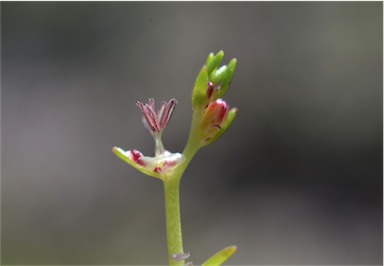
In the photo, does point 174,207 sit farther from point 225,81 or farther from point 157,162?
point 225,81

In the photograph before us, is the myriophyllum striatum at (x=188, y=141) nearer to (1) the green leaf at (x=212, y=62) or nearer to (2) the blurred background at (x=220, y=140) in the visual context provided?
(1) the green leaf at (x=212, y=62)

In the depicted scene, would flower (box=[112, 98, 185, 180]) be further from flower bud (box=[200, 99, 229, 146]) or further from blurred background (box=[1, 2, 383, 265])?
blurred background (box=[1, 2, 383, 265])

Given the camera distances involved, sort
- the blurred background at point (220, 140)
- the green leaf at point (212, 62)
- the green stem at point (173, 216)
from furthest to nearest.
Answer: the blurred background at point (220, 140)
the green leaf at point (212, 62)
the green stem at point (173, 216)

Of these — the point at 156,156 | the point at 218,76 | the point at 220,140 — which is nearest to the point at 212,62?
the point at 218,76

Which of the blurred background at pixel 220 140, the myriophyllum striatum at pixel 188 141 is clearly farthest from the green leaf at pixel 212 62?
the blurred background at pixel 220 140

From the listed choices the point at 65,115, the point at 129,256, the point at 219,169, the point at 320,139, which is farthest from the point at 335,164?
the point at 65,115

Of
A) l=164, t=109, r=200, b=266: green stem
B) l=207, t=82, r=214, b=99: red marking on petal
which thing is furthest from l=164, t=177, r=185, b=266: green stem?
l=207, t=82, r=214, b=99: red marking on petal

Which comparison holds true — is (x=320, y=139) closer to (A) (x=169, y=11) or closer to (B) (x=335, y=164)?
(B) (x=335, y=164)

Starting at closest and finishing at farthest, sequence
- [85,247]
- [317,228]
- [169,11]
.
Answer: [85,247]
[317,228]
[169,11]
